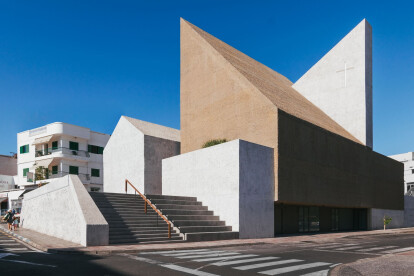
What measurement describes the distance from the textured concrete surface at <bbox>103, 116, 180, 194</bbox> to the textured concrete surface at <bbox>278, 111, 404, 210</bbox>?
10731mm

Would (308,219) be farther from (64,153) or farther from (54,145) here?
(54,145)

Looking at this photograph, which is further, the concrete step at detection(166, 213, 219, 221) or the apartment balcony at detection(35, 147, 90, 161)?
the apartment balcony at detection(35, 147, 90, 161)

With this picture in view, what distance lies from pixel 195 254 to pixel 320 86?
25.8 meters

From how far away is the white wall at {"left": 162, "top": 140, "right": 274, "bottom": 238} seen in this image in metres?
18.4

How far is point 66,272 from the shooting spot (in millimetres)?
8367

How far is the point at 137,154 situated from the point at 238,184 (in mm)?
11729

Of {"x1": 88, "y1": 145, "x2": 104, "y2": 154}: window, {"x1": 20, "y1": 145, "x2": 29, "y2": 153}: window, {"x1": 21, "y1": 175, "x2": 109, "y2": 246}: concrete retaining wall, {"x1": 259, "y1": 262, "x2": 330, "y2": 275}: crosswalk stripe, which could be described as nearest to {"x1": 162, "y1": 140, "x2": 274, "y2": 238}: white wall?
{"x1": 21, "y1": 175, "x2": 109, "y2": 246}: concrete retaining wall

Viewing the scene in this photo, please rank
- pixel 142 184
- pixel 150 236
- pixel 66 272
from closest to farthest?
pixel 66 272, pixel 150 236, pixel 142 184

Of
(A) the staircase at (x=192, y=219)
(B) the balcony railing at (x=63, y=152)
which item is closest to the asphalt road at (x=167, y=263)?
(A) the staircase at (x=192, y=219)

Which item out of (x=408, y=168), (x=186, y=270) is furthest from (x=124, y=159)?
(x=408, y=168)

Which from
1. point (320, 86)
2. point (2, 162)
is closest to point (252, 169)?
point (320, 86)

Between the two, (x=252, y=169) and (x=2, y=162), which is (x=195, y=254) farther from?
(x=2, y=162)

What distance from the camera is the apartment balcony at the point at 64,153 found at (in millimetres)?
41906

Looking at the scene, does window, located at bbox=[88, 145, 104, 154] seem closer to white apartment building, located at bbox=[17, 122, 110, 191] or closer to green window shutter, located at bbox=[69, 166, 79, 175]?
white apartment building, located at bbox=[17, 122, 110, 191]
